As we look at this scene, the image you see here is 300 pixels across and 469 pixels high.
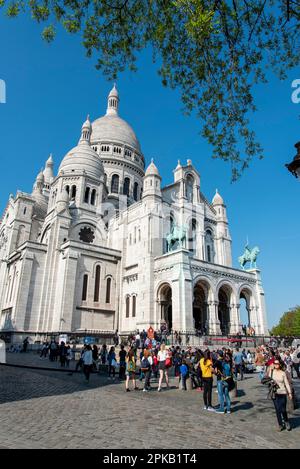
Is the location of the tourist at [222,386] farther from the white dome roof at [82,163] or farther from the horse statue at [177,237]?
the white dome roof at [82,163]

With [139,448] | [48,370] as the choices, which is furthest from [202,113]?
[48,370]

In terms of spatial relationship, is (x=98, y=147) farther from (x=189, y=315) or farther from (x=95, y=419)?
(x=95, y=419)

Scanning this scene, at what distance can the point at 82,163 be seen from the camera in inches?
1825

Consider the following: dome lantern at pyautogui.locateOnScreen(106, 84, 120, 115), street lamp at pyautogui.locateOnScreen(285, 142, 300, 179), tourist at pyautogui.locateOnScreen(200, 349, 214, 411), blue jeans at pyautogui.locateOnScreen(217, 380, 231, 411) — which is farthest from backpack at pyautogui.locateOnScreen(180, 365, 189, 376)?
dome lantern at pyautogui.locateOnScreen(106, 84, 120, 115)

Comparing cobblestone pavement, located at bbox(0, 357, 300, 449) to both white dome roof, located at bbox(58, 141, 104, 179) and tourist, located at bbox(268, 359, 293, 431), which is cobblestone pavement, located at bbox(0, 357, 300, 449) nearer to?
tourist, located at bbox(268, 359, 293, 431)

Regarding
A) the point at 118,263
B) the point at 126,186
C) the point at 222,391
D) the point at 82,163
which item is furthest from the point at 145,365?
the point at 126,186

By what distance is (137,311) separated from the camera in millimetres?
33938

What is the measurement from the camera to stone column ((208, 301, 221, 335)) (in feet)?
104

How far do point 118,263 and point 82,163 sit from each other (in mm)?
17017

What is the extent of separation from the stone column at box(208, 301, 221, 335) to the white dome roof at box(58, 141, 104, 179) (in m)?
25.9

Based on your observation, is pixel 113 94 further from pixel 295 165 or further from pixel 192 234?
pixel 295 165

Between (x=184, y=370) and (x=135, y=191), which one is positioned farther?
(x=135, y=191)
